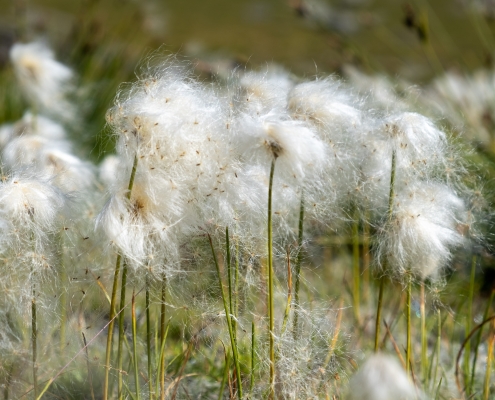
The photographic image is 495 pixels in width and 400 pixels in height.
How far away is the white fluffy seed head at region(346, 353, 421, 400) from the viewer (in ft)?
3.84

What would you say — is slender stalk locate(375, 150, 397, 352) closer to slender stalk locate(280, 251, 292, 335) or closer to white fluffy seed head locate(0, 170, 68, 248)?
slender stalk locate(280, 251, 292, 335)

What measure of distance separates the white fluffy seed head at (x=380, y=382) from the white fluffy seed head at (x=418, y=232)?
36 cm

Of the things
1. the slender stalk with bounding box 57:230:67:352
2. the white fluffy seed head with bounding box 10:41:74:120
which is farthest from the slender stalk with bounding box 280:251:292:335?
the white fluffy seed head with bounding box 10:41:74:120

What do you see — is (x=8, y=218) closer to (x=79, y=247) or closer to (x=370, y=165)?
(x=79, y=247)

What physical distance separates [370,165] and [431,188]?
0.16 m

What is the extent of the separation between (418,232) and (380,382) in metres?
0.44

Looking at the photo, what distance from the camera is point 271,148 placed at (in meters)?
1.33

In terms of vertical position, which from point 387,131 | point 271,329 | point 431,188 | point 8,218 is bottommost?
point 271,329

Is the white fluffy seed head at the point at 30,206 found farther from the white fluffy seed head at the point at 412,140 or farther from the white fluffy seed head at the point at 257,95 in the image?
the white fluffy seed head at the point at 412,140

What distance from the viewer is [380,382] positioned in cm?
117

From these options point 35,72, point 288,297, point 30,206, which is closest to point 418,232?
point 288,297

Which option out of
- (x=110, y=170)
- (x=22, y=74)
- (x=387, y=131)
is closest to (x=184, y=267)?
(x=387, y=131)

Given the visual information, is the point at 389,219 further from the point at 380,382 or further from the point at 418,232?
the point at 380,382

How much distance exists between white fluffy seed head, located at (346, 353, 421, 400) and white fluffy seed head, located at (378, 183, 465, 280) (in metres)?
0.36
